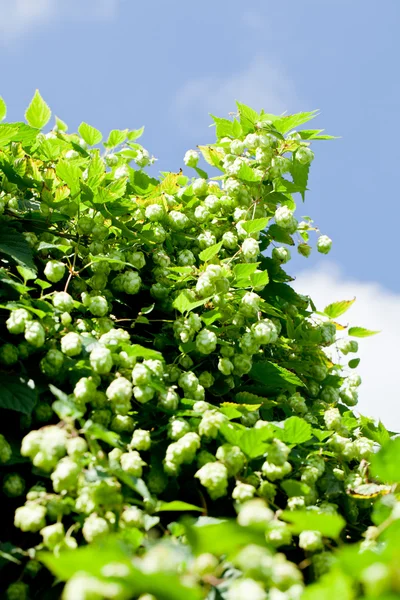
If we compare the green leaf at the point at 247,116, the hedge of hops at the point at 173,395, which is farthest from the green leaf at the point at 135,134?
the green leaf at the point at 247,116

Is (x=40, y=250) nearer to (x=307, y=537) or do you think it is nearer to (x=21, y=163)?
(x=21, y=163)

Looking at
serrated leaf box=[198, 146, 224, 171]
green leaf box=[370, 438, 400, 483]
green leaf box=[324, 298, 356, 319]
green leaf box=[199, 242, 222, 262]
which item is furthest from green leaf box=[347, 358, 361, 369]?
green leaf box=[370, 438, 400, 483]

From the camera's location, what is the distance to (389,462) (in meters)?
1.64

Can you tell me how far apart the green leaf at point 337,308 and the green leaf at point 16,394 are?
2311 mm

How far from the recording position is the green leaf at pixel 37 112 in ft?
13.1

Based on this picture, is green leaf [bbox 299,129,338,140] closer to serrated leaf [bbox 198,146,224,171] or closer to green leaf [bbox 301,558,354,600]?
serrated leaf [bbox 198,146,224,171]

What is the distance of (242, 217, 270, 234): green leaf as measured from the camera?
12.6 ft

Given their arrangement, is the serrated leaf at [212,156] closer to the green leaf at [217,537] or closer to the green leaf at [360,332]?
the green leaf at [360,332]

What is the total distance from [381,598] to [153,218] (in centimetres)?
299

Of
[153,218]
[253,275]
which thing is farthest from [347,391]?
[153,218]

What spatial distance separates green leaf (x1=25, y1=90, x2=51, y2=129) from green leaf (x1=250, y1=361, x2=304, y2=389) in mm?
1987

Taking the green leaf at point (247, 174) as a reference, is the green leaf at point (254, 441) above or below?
below

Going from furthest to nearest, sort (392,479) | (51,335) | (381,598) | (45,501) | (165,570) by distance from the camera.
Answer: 1. (51,335)
2. (45,501)
3. (392,479)
4. (165,570)
5. (381,598)

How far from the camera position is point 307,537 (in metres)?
2.40
